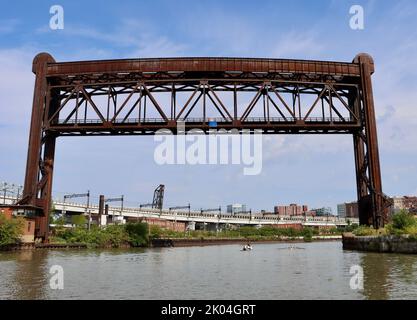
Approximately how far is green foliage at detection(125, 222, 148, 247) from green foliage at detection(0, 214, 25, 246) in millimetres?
24898

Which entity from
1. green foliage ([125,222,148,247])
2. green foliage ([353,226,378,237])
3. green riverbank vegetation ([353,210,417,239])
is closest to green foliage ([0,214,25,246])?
green foliage ([125,222,148,247])

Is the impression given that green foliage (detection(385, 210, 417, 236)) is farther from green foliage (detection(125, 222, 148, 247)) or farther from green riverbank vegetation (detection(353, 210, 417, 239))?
green foliage (detection(125, 222, 148, 247))

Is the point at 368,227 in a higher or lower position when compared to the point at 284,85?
lower

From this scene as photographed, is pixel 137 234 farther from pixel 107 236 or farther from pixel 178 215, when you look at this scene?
pixel 178 215

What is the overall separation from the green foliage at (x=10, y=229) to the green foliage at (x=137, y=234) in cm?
2490

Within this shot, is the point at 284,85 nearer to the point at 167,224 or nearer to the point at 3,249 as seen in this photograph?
the point at 3,249

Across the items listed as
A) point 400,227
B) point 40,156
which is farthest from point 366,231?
point 40,156

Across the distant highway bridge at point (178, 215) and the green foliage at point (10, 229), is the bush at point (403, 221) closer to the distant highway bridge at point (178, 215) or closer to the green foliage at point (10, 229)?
the green foliage at point (10, 229)

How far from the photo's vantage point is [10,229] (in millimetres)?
41500

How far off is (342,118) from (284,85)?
22.0 feet

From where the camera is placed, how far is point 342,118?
139 feet

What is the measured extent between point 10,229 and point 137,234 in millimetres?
27220

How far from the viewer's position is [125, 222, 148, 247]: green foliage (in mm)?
66125
